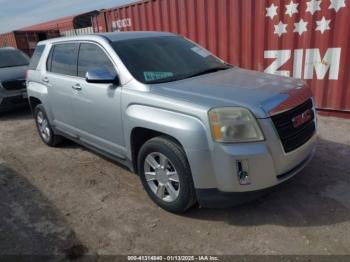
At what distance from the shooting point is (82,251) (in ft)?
9.48

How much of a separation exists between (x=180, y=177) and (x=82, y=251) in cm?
108

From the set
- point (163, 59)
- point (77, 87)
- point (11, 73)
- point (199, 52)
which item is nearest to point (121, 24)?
point (11, 73)

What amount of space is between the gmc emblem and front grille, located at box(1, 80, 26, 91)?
23.8ft

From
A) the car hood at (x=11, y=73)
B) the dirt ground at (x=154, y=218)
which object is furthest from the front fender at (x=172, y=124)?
the car hood at (x=11, y=73)

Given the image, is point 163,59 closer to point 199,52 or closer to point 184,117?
point 199,52

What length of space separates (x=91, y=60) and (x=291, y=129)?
2.53 meters

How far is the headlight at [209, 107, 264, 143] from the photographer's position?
2727 millimetres

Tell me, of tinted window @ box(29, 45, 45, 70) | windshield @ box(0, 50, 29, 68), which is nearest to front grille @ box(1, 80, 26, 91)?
windshield @ box(0, 50, 29, 68)

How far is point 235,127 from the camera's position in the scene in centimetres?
273

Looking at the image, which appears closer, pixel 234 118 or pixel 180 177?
pixel 234 118

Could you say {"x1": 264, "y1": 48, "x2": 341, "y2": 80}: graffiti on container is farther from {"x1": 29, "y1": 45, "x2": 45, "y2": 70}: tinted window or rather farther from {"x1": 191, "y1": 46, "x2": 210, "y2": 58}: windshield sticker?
{"x1": 29, "y1": 45, "x2": 45, "y2": 70}: tinted window

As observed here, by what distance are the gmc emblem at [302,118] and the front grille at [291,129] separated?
2 cm

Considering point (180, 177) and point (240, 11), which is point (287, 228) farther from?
point (240, 11)

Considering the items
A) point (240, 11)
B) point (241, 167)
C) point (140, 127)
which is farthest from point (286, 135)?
point (240, 11)
